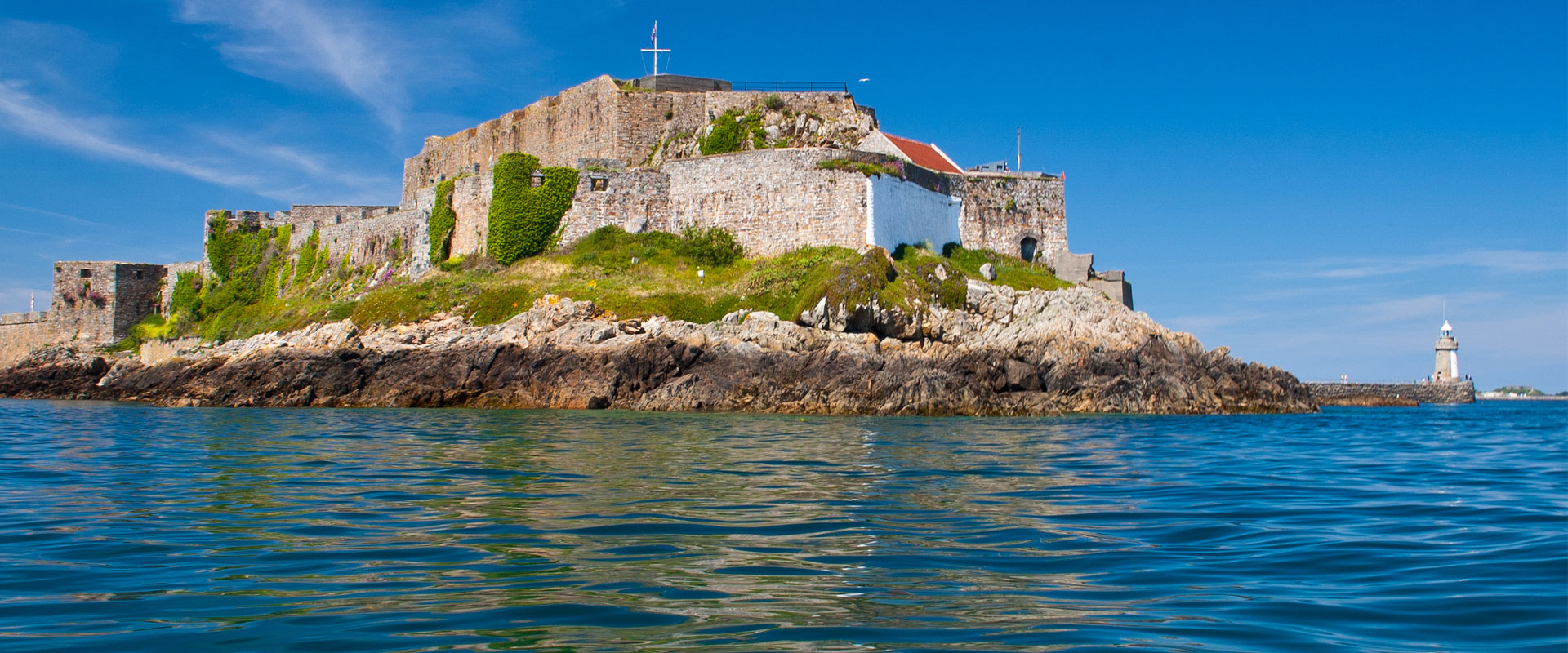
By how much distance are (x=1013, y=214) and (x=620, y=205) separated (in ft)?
47.7

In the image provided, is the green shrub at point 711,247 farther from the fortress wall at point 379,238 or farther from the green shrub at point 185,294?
the green shrub at point 185,294

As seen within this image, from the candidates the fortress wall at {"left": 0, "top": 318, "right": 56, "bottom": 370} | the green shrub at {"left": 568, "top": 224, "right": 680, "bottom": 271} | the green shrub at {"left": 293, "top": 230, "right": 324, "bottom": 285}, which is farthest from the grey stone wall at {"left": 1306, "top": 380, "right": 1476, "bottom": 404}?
the fortress wall at {"left": 0, "top": 318, "right": 56, "bottom": 370}

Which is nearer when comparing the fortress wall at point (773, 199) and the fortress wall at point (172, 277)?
the fortress wall at point (773, 199)

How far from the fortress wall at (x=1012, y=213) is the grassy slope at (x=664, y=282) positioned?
977 millimetres

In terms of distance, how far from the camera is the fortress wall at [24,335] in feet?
182

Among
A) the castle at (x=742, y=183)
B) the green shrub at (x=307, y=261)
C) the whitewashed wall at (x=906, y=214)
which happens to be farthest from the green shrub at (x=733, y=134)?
the green shrub at (x=307, y=261)

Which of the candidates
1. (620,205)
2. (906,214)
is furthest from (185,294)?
(906,214)

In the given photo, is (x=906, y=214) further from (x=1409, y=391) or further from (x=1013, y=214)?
(x=1409, y=391)

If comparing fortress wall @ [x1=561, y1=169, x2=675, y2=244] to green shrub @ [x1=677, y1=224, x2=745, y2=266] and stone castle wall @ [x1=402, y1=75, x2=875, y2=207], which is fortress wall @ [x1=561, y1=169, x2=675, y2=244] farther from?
stone castle wall @ [x1=402, y1=75, x2=875, y2=207]

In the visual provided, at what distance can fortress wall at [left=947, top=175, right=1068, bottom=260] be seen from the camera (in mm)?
40562

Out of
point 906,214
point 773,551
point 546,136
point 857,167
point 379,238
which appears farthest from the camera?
point 379,238

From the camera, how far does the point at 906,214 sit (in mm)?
37219

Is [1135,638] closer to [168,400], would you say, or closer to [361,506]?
[361,506]

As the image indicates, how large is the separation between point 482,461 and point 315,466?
6.07ft
